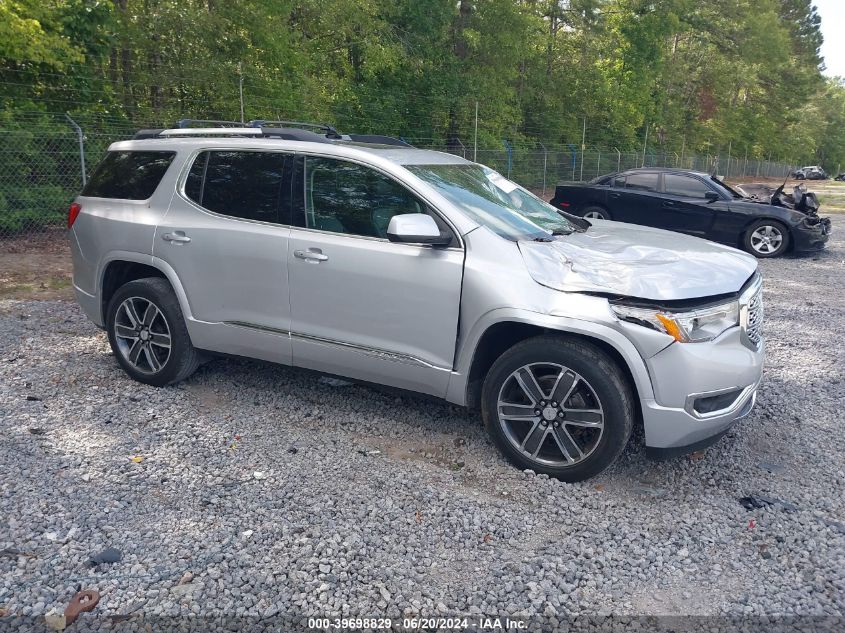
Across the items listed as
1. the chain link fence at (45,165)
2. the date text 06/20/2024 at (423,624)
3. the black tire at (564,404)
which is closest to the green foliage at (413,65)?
the chain link fence at (45,165)

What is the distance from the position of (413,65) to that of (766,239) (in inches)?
490

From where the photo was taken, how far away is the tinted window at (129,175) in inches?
201

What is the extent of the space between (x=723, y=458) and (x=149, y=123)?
12.2m

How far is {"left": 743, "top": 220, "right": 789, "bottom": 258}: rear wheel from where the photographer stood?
1223 cm

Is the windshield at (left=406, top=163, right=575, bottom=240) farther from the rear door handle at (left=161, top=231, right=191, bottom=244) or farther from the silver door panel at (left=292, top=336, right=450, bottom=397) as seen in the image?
the rear door handle at (left=161, top=231, right=191, bottom=244)

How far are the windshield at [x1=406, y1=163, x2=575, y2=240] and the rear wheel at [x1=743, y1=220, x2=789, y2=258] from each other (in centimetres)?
863

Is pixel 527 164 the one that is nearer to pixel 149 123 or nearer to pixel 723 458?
pixel 149 123

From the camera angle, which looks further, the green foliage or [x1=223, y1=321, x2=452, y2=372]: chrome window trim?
the green foliage

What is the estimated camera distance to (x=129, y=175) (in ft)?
17.2

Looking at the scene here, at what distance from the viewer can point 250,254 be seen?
457 centimetres

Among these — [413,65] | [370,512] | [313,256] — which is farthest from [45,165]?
[413,65]

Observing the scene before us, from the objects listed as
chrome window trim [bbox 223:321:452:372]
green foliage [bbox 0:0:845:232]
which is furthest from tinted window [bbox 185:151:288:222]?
green foliage [bbox 0:0:845:232]

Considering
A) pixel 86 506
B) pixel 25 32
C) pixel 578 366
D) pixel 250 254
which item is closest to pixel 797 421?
pixel 578 366

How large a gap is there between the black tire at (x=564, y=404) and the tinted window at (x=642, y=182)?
1013 cm
